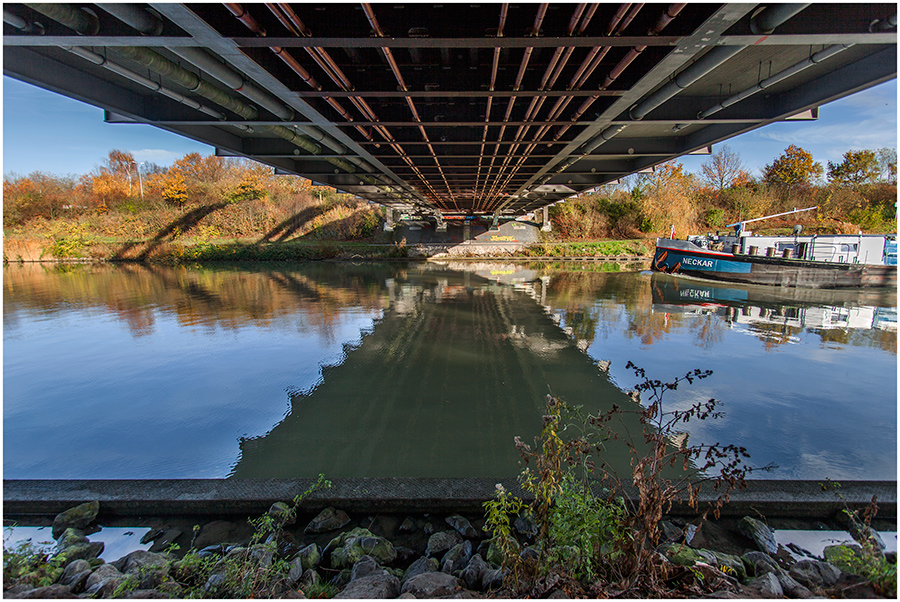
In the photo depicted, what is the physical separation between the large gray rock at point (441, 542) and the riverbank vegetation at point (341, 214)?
1442 inches

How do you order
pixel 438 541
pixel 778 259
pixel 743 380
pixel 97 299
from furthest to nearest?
pixel 778 259 < pixel 97 299 < pixel 743 380 < pixel 438 541

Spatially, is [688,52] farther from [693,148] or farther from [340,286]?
[340,286]

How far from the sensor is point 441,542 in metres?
3.59

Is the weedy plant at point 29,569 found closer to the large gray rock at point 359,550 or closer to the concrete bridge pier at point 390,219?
the large gray rock at point 359,550

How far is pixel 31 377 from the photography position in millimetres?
8062

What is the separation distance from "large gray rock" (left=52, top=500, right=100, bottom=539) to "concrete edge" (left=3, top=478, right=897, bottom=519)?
10 centimetres

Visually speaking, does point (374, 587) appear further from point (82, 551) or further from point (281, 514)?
point (82, 551)

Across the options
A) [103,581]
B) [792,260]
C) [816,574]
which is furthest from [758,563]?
[792,260]

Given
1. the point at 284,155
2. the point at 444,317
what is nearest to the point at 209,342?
the point at 284,155

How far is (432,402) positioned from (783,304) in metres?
17.6

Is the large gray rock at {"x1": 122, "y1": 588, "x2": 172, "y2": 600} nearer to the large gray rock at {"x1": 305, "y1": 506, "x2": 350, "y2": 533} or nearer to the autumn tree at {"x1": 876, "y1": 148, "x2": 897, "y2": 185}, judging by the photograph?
the large gray rock at {"x1": 305, "y1": 506, "x2": 350, "y2": 533}

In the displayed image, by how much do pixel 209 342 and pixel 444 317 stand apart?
22.1 ft

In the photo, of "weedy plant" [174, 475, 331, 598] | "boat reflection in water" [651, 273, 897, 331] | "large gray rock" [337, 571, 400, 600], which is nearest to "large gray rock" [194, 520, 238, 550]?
"weedy plant" [174, 475, 331, 598]

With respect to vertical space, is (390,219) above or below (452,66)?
below
